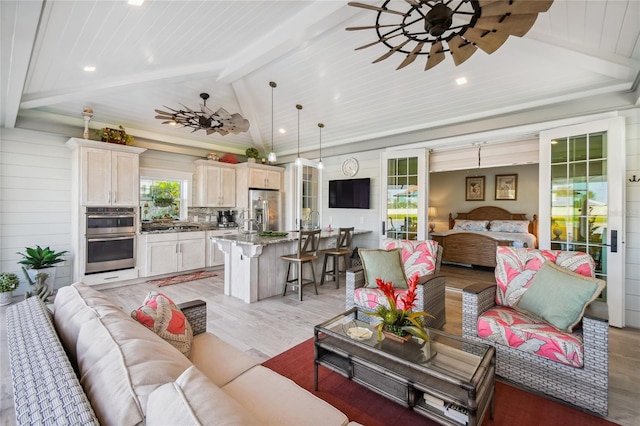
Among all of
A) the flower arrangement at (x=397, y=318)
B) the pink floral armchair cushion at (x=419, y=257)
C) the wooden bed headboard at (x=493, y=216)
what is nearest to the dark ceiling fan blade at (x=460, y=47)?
the flower arrangement at (x=397, y=318)

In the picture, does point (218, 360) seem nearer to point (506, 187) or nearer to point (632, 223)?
point (632, 223)

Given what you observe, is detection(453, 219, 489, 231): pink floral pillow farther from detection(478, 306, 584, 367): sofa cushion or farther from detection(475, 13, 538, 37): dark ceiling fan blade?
detection(475, 13, 538, 37): dark ceiling fan blade

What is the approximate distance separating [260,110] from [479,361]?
5537mm

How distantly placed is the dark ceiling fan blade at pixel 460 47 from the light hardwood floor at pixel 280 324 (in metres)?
2.72

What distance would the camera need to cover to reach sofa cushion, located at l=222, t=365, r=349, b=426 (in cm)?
118

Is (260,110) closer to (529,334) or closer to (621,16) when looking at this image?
(621,16)

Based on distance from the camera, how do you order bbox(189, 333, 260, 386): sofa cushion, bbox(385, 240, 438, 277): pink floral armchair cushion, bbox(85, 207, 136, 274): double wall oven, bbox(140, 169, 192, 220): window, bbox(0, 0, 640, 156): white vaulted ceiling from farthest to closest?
1. bbox(140, 169, 192, 220): window
2. bbox(85, 207, 136, 274): double wall oven
3. bbox(385, 240, 438, 277): pink floral armchair cushion
4. bbox(0, 0, 640, 156): white vaulted ceiling
5. bbox(189, 333, 260, 386): sofa cushion

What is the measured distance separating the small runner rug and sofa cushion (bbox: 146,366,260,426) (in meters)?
4.92

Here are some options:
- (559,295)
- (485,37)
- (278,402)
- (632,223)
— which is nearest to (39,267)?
(278,402)

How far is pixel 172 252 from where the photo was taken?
560 centimetres

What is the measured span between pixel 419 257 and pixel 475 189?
5.77 m

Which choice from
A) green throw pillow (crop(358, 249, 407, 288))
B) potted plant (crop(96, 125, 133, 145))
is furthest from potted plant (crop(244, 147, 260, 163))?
green throw pillow (crop(358, 249, 407, 288))

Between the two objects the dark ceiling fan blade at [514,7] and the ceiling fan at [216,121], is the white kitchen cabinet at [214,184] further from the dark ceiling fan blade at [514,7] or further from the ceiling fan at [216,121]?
the dark ceiling fan blade at [514,7]

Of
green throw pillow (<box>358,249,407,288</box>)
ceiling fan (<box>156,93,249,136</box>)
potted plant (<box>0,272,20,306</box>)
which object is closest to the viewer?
green throw pillow (<box>358,249,407,288</box>)
